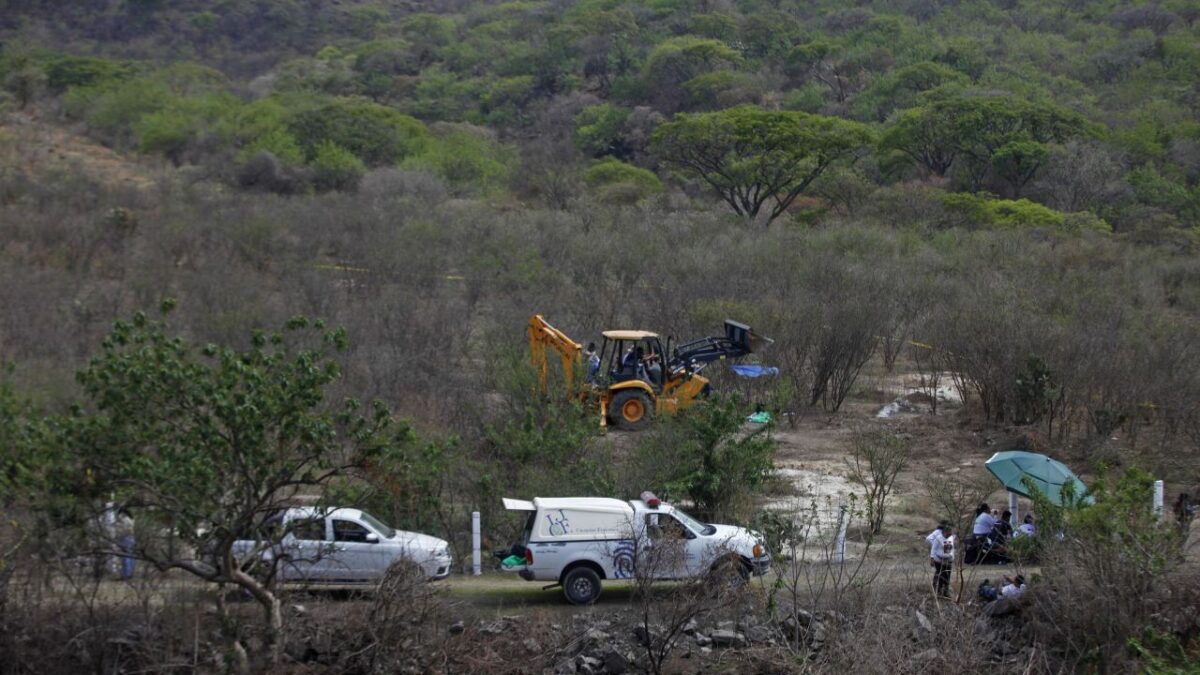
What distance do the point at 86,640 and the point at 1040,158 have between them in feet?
149

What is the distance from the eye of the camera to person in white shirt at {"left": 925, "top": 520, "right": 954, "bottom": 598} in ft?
50.5

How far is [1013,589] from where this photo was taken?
1529 centimetres

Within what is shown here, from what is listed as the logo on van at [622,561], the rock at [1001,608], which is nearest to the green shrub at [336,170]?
the logo on van at [622,561]

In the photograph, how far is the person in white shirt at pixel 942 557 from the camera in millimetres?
15391

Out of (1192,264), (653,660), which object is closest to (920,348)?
(1192,264)

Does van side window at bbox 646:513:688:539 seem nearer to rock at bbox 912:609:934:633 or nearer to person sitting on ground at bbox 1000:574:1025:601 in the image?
rock at bbox 912:609:934:633

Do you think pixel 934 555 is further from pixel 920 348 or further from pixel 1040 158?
pixel 1040 158

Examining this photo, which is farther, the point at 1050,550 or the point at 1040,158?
the point at 1040,158

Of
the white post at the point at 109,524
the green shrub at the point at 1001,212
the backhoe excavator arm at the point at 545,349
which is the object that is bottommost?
the white post at the point at 109,524

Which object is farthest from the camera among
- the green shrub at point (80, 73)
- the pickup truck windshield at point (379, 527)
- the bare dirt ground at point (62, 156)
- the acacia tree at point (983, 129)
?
the green shrub at point (80, 73)

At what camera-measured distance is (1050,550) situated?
47.8ft

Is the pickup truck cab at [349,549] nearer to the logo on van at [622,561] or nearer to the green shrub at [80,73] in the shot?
the logo on van at [622,561]

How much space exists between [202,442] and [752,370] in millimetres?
14100

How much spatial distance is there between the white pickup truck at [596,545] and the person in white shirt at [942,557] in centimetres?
199
